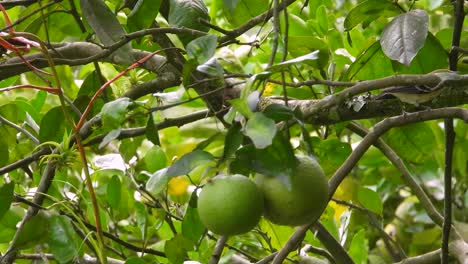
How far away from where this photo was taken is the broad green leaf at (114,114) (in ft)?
2.97

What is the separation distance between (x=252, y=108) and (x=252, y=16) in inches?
19.8

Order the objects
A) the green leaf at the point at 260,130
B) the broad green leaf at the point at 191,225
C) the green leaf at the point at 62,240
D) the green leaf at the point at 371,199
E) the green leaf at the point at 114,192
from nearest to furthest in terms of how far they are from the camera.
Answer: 1. the green leaf at the point at 260,130
2. the green leaf at the point at 62,240
3. the broad green leaf at the point at 191,225
4. the green leaf at the point at 114,192
5. the green leaf at the point at 371,199

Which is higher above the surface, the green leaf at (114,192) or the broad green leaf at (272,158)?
the broad green leaf at (272,158)

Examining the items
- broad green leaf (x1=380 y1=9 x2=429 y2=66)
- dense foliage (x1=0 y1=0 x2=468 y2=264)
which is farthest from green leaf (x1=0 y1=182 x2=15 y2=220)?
broad green leaf (x1=380 y1=9 x2=429 y2=66)

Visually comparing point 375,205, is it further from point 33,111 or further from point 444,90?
point 33,111

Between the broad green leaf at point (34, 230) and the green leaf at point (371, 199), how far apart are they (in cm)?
69

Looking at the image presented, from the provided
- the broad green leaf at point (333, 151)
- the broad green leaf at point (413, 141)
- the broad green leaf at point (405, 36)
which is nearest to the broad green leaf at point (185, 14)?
the broad green leaf at point (405, 36)

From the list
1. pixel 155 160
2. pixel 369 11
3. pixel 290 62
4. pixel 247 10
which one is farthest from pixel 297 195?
pixel 155 160

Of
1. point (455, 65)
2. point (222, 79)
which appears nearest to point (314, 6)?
point (455, 65)

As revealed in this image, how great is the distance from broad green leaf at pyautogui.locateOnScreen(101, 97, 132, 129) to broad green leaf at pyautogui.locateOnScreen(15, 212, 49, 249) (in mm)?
180

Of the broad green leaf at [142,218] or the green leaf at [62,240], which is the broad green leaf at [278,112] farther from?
the broad green leaf at [142,218]

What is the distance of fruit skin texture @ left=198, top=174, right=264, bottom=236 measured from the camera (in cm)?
85

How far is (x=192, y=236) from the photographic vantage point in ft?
3.76

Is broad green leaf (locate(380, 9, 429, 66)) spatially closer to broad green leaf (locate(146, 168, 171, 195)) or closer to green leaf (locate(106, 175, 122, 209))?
broad green leaf (locate(146, 168, 171, 195))
